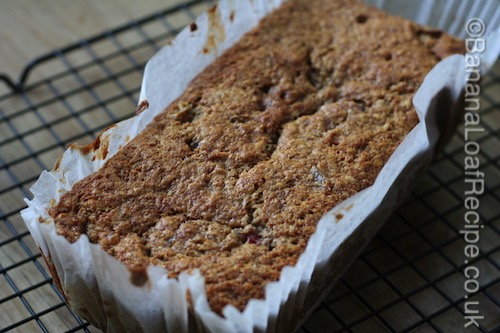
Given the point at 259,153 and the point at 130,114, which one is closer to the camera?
the point at 259,153

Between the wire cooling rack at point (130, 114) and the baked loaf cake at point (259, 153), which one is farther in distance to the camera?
the wire cooling rack at point (130, 114)

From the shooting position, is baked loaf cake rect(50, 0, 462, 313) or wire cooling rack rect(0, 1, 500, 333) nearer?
baked loaf cake rect(50, 0, 462, 313)

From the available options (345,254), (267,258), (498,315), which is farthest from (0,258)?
(498,315)

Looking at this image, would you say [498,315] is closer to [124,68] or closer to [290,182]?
[290,182]
